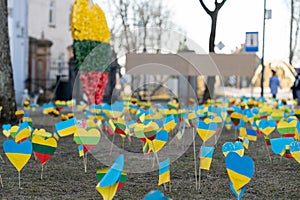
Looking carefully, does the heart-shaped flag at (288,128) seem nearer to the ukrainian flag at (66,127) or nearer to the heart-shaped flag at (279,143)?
the heart-shaped flag at (279,143)

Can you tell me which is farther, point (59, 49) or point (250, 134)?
point (59, 49)

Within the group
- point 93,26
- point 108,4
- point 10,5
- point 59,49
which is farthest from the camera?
point 59,49

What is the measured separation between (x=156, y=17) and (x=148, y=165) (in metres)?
15.9

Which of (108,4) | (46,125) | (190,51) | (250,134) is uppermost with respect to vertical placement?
(108,4)

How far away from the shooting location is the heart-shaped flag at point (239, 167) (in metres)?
3.68

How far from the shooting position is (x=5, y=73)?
10328 millimetres

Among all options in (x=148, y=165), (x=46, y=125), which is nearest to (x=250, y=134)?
(x=148, y=165)

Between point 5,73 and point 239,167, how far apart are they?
24.4ft

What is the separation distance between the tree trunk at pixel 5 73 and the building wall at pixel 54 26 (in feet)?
46.1

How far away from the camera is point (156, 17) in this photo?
21531mm

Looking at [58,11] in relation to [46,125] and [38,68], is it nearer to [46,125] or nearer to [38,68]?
[38,68]

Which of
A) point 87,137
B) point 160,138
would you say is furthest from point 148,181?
point 87,137

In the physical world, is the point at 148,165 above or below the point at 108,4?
below

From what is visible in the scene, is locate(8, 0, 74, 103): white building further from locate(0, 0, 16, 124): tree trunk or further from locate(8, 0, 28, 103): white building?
locate(0, 0, 16, 124): tree trunk
